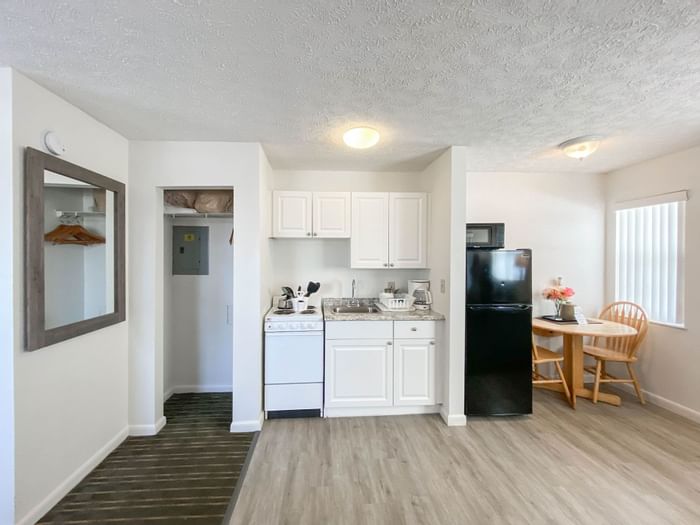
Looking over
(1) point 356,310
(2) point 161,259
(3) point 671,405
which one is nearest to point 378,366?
(1) point 356,310

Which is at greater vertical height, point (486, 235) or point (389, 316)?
point (486, 235)

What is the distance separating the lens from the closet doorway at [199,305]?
10.9ft

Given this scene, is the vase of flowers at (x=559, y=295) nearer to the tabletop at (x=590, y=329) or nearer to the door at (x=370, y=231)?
the tabletop at (x=590, y=329)

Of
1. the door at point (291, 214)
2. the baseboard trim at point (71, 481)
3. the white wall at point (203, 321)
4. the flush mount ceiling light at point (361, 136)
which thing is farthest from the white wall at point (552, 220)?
the baseboard trim at point (71, 481)

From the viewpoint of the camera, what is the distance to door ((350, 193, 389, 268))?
322cm

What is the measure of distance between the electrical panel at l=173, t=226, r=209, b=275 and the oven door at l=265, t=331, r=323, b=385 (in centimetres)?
122

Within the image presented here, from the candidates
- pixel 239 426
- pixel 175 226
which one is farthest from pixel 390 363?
pixel 175 226

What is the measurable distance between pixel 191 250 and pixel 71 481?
80.3 inches

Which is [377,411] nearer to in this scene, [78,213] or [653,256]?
[78,213]

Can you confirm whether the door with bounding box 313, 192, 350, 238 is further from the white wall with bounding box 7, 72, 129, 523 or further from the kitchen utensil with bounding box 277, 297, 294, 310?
the white wall with bounding box 7, 72, 129, 523

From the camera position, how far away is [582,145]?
8.31 feet

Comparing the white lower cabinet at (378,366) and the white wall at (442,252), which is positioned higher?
the white wall at (442,252)

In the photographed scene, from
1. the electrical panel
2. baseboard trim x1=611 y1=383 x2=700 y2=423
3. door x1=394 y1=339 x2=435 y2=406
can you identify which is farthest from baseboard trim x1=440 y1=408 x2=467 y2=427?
the electrical panel

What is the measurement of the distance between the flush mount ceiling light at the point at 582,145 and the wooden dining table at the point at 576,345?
5.20 ft
